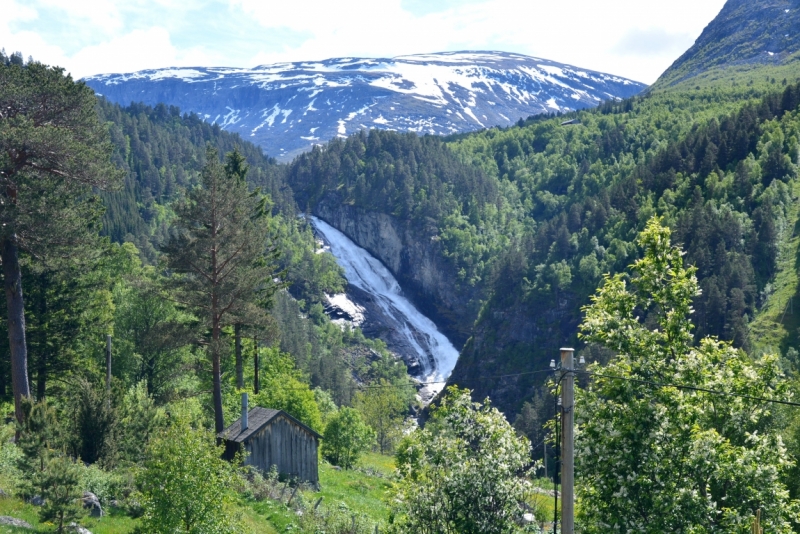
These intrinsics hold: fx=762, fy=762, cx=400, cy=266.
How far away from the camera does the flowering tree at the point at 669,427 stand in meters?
15.8

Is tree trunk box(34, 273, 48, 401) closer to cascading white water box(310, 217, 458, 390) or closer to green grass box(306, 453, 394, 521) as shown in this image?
green grass box(306, 453, 394, 521)

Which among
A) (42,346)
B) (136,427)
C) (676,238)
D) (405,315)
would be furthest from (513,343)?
(136,427)

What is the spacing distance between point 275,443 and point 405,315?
144004 millimetres

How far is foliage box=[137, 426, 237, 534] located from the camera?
18.2 m

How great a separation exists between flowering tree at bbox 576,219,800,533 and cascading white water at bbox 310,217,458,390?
459 feet

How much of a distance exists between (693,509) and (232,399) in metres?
37.9

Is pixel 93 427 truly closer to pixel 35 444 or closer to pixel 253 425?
pixel 35 444

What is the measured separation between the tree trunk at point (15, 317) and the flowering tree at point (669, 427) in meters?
20.8

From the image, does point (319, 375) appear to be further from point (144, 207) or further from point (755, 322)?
point (144, 207)

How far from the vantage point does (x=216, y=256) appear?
3453 cm

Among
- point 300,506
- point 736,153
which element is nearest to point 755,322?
point 736,153

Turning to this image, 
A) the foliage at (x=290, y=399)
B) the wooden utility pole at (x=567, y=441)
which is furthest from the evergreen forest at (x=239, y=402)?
the wooden utility pole at (x=567, y=441)

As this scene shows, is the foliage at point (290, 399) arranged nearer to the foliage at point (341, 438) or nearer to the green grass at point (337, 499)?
the foliage at point (341, 438)

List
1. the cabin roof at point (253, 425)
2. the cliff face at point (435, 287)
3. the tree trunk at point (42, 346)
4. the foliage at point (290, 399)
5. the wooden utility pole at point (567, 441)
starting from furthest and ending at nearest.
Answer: the cliff face at point (435, 287) → the foliage at point (290, 399) → the cabin roof at point (253, 425) → the tree trunk at point (42, 346) → the wooden utility pole at point (567, 441)
